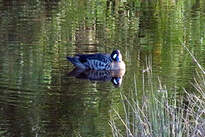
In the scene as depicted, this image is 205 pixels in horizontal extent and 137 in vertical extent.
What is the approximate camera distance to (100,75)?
13.6 meters

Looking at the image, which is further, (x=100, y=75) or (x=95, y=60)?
(x=95, y=60)

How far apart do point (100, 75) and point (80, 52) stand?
1.49 metres

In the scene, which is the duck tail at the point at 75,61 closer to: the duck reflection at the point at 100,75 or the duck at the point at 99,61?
the duck at the point at 99,61

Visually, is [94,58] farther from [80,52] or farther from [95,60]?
[80,52]

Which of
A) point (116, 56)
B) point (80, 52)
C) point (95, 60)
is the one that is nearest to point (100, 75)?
point (95, 60)

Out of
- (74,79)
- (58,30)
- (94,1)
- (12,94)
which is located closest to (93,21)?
(58,30)

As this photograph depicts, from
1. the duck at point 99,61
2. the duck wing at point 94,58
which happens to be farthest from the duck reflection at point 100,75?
the duck wing at point 94,58

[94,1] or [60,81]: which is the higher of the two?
[94,1]

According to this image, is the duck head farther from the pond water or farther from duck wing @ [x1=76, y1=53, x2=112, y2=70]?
the pond water

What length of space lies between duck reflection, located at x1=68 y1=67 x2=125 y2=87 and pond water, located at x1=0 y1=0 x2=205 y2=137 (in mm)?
128

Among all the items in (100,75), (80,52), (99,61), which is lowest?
(100,75)

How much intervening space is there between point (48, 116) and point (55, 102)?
76 centimetres

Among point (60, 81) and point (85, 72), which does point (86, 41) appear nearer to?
point (85, 72)

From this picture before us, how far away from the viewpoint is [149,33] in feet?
57.2
